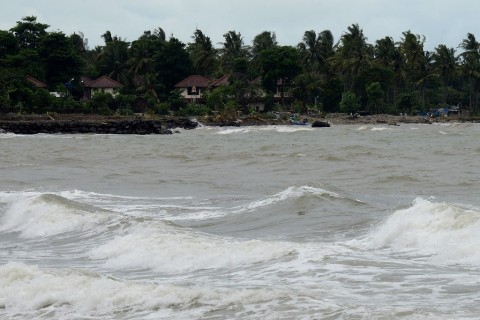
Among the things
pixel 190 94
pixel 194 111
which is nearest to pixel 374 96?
pixel 190 94

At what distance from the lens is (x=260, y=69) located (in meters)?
85.3

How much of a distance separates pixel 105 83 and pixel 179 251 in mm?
75484

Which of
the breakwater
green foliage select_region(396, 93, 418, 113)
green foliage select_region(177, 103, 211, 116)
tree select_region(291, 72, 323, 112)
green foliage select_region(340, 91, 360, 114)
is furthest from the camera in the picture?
green foliage select_region(396, 93, 418, 113)

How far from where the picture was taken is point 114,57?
9156cm

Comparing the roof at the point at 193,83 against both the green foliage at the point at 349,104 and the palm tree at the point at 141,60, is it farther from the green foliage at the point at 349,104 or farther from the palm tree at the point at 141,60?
the green foliage at the point at 349,104

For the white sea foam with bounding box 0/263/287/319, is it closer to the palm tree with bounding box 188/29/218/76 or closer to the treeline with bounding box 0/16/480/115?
the treeline with bounding box 0/16/480/115

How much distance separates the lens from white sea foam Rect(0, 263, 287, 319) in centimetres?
899

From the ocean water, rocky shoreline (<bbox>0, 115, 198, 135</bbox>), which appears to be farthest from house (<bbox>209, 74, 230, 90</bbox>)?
the ocean water

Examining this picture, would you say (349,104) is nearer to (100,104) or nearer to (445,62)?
(445,62)

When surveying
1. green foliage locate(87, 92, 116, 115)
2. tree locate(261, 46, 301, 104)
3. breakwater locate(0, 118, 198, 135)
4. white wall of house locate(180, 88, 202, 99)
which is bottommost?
breakwater locate(0, 118, 198, 135)

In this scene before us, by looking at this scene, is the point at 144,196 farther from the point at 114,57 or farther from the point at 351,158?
the point at 114,57

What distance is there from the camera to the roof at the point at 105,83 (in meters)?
85.6

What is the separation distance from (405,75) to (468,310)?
8169 centimetres

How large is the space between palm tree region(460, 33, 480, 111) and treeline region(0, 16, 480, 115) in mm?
111
